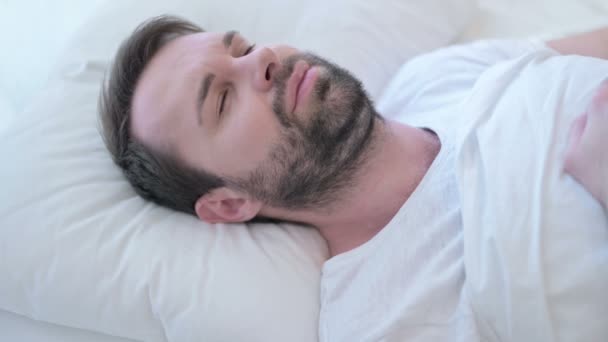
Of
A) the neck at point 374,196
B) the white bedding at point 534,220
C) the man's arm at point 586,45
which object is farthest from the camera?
the man's arm at point 586,45

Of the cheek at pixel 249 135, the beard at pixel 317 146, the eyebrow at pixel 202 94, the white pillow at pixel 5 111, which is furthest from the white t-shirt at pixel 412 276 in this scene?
the white pillow at pixel 5 111

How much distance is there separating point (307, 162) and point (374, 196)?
0.48 ft

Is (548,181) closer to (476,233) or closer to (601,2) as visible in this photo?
(476,233)

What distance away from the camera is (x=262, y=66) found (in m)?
0.91

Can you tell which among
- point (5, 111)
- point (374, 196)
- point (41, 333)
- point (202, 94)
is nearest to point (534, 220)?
point (374, 196)

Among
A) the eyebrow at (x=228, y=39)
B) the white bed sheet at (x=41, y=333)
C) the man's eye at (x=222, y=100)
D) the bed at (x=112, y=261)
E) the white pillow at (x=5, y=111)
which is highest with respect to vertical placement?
the eyebrow at (x=228, y=39)

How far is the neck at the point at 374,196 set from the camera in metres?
0.95

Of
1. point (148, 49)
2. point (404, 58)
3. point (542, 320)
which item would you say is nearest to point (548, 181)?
point (542, 320)

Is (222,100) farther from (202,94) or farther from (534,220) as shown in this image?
(534,220)

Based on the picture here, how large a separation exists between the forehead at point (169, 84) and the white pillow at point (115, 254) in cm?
13

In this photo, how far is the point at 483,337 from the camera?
78 centimetres

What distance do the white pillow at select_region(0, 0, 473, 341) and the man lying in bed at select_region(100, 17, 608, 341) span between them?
44 mm

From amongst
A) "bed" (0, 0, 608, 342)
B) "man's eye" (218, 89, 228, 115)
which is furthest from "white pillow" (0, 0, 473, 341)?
"man's eye" (218, 89, 228, 115)

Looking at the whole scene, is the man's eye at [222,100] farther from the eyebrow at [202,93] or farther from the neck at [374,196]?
the neck at [374,196]
